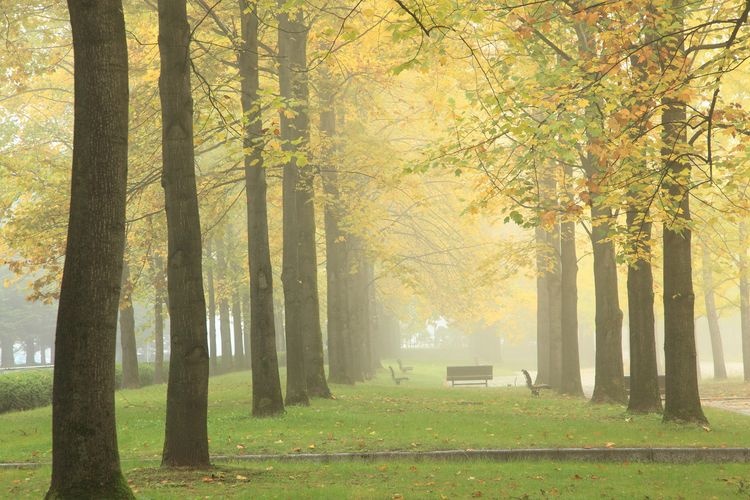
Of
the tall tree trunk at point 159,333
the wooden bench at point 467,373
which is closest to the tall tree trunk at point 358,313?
the wooden bench at point 467,373

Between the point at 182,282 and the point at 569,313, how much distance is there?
1559cm

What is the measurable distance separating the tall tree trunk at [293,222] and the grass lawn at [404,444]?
0.91 m

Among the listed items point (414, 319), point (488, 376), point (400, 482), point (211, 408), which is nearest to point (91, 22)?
point (400, 482)

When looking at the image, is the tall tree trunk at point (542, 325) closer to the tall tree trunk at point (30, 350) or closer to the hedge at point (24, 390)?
the hedge at point (24, 390)

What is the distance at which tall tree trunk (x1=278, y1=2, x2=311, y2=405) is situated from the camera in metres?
17.7

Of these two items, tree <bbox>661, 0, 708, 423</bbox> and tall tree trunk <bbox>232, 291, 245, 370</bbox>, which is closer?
tree <bbox>661, 0, 708, 423</bbox>

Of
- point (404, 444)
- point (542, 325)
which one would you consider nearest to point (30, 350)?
point (542, 325)

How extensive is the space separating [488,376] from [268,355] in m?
18.2

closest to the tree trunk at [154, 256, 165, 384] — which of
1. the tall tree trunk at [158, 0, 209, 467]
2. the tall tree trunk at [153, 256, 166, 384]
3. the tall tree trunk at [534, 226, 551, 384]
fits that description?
→ the tall tree trunk at [153, 256, 166, 384]

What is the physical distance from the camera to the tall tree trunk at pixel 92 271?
673 cm

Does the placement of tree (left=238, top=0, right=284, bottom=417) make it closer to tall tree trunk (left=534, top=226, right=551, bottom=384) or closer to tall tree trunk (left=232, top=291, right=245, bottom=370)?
tall tree trunk (left=534, top=226, right=551, bottom=384)

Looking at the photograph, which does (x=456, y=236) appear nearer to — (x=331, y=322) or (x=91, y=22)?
(x=331, y=322)

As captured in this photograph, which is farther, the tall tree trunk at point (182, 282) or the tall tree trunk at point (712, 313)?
the tall tree trunk at point (712, 313)

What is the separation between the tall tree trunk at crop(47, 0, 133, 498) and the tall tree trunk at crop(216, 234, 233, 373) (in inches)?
1104
